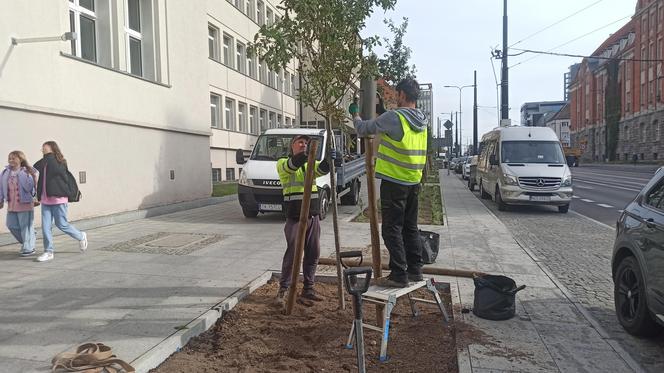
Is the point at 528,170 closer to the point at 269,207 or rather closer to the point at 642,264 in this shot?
the point at 269,207

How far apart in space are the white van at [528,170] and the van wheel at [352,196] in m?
4.28

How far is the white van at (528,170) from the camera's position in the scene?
46.9 ft

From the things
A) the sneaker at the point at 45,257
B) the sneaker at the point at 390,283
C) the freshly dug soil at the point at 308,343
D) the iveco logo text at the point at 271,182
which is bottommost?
the freshly dug soil at the point at 308,343

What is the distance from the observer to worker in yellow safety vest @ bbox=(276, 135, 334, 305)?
16.6 feet

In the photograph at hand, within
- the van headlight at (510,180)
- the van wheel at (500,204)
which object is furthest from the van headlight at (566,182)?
the van wheel at (500,204)

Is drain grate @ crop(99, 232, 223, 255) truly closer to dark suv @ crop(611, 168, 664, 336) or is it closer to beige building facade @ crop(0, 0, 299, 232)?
beige building facade @ crop(0, 0, 299, 232)

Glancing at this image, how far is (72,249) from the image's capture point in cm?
827

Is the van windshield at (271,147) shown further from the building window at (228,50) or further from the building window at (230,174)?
the building window at (228,50)

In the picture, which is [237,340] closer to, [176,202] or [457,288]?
[457,288]

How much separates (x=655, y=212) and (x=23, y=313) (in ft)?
19.0

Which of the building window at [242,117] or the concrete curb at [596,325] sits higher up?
the building window at [242,117]

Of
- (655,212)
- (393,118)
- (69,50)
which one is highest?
(69,50)

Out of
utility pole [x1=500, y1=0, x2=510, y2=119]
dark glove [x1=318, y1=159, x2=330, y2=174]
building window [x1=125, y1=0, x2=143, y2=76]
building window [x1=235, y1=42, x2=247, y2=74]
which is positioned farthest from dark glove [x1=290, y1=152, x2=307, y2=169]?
building window [x1=235, y1=42, x2=247, y2=74]

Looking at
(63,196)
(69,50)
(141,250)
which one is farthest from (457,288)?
(69,50)
